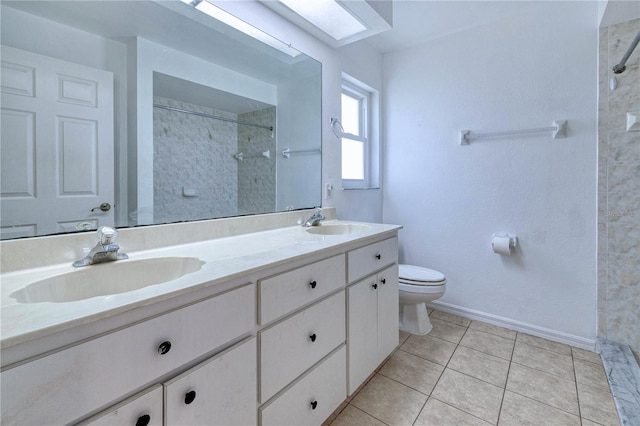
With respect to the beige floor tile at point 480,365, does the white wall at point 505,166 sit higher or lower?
higher

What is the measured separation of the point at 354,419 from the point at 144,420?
0.98 m

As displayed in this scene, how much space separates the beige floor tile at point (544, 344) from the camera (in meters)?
1.84

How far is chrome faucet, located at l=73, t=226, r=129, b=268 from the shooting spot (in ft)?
2.97

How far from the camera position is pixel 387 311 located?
162 cm

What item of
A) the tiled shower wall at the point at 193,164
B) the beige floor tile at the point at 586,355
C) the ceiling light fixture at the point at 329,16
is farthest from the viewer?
the beige floor tile at the point at 586,355

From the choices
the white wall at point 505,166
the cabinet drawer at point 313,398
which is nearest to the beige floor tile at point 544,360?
the white wall at point 505,166

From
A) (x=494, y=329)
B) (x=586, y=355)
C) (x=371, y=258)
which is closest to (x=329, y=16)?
(x=371, y=258)

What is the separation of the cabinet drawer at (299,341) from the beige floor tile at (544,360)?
1274 mm

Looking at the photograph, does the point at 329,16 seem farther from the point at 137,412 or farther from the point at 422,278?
the point at 137,412

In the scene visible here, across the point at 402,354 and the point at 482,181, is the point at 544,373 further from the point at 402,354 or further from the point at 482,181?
the point at 482,181

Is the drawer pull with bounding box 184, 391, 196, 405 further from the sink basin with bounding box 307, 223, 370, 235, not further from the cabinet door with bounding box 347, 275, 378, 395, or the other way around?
the sink basin with bounding box 307, 223, 370, 235

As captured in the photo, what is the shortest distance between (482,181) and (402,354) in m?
1.39

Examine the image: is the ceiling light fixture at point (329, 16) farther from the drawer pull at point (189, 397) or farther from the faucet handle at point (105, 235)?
the drawer pull at point (189, 397)

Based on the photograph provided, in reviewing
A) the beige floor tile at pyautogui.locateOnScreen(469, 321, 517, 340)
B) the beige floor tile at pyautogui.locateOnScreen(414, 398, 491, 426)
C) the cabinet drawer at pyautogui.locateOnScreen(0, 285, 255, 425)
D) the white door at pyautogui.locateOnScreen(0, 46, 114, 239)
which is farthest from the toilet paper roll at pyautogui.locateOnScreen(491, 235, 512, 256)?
the white door at pyautogui.locateOnScreen(0, 46, 114, 239)
